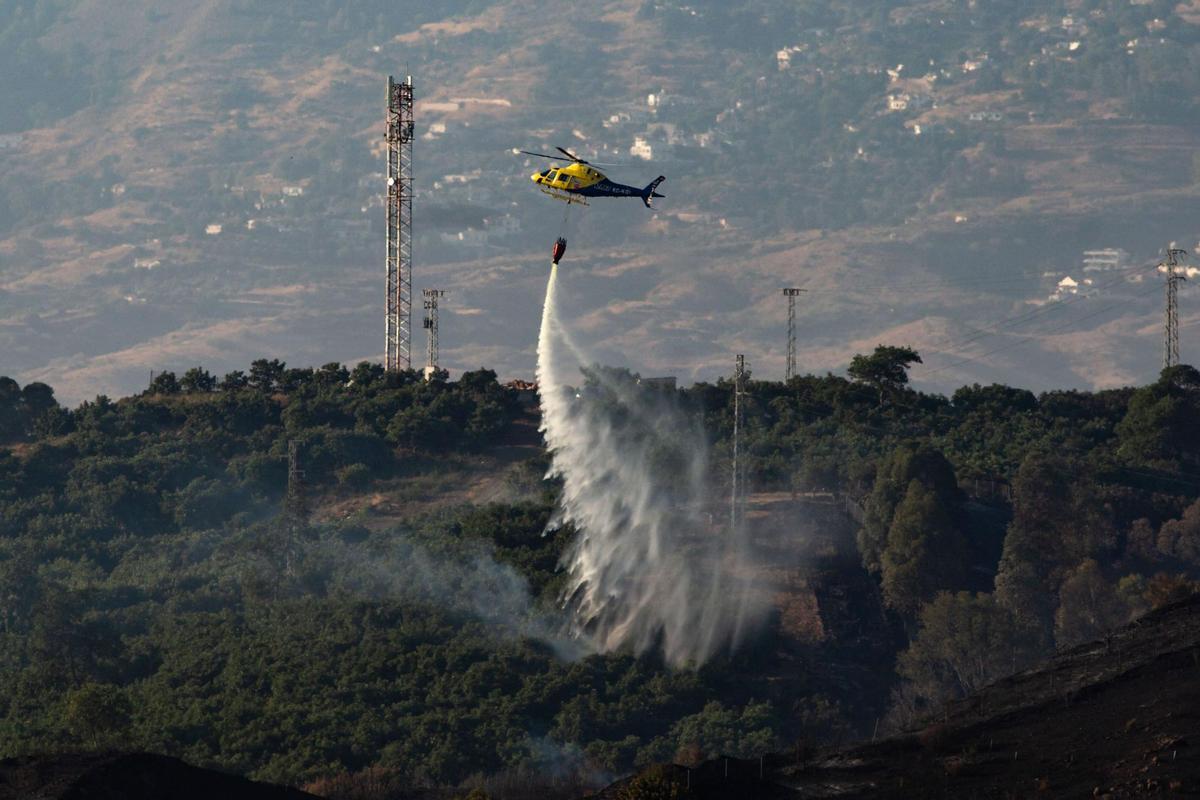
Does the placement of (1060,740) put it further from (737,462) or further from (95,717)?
(737,462)

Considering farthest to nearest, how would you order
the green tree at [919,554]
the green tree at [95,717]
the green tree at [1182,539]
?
the green tree at [1182,539], the green tree at [919,554], the green tree at [95,717]

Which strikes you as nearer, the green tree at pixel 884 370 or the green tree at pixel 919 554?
the green tree at pixel 919 554

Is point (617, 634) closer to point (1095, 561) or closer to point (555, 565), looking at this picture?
point (555, 565)

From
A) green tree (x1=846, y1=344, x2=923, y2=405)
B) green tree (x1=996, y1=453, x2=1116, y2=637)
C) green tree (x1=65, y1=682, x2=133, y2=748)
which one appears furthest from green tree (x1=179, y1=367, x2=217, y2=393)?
green tree (x1=65, y1=682, x2=133, y2=748)

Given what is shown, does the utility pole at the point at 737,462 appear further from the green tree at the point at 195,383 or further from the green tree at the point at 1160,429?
the green tree at the point at 195,383

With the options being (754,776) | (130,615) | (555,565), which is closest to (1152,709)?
(754,776)

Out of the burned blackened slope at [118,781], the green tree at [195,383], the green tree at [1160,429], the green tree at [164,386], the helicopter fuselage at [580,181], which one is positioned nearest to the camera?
the burned blackened slope at [118,781]

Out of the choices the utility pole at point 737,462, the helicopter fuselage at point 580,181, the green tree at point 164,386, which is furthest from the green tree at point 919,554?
the green tree at point 164,386
